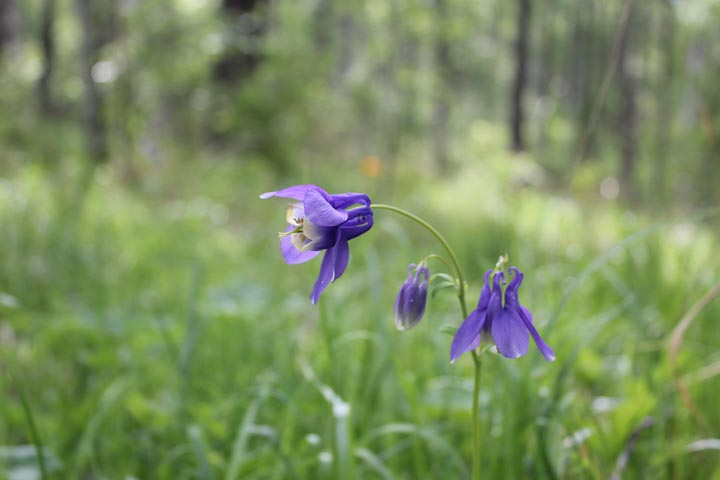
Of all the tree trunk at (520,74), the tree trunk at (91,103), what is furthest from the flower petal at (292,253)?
the tree trunk at (520,74)

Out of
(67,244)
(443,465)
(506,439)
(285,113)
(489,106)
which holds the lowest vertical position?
(443,465)

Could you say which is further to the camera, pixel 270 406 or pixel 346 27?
pixel 346 27

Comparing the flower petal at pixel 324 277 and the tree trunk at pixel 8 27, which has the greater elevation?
the tree trunk at pixel 8 27

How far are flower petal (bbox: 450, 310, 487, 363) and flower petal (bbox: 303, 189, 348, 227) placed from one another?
0.20 metres

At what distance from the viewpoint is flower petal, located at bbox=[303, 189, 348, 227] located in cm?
76

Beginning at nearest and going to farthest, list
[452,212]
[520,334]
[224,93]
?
1. [520,334]
2. [452,212]
3. [224,93]

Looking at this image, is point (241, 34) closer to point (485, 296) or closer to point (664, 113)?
point (664, 113)

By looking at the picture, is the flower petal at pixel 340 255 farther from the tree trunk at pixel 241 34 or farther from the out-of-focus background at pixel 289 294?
the tree trunk at pixel 241 34

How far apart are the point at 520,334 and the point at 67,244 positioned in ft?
10.6

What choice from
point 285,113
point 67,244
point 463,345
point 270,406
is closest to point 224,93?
point 285,113

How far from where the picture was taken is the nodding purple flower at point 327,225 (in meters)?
0.76

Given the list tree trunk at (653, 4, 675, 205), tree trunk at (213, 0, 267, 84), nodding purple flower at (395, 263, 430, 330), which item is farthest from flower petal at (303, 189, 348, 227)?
tree trunk at (213, 0, 267, 84)

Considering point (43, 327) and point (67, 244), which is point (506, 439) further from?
point (67, 244)

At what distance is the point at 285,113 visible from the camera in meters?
6.80
